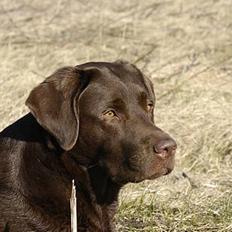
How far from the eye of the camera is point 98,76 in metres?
4.81

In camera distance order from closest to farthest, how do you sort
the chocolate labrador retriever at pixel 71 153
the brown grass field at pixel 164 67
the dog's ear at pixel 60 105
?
the dog's ear at pixel 60 105, the chocolate labrador retriever at pixel 71 153, the brown grass field at pixel 164 67

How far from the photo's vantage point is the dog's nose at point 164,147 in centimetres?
456

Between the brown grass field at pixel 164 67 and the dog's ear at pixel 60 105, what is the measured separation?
144 cm

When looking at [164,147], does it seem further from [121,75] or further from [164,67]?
[164,67]

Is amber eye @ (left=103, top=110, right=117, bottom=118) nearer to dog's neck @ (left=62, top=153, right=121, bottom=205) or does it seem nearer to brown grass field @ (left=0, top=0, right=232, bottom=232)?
dog's neck @ (left=62, top=153, right=121, bottom=205)

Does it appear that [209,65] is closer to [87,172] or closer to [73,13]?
[73,13]

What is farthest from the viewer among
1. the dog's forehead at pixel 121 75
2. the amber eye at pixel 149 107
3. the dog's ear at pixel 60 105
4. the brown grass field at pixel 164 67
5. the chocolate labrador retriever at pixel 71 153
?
the brown grass field at pixel 164 67

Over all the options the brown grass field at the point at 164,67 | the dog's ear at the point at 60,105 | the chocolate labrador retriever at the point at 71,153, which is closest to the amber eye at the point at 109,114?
the chocolate labrador retriever at the point at 71,153

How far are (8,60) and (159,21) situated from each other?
3.54 metres

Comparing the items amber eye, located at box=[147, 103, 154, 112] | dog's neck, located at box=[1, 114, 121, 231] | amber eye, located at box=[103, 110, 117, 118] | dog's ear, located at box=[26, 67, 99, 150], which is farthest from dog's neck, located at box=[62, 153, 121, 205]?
amber eye, located at box=[147, 103, 154, 112]

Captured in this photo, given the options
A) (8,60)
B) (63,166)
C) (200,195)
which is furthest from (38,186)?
(8,60)

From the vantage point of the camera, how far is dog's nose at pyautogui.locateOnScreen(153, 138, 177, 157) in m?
4.56

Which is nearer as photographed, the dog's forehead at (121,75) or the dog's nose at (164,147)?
the dog's nose at (164,147)

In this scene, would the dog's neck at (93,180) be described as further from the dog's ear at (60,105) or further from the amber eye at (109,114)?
the amber eye at (109,114)
